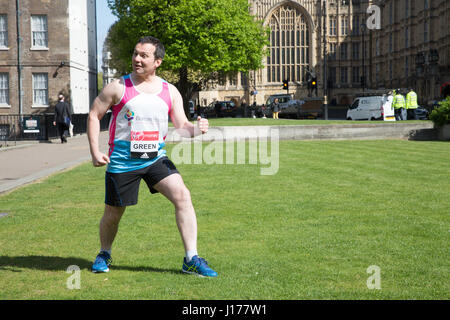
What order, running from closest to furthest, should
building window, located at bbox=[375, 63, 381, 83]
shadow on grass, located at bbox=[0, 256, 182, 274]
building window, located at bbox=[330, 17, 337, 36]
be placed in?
shadow on grass, located at bbox=[0, 256, 182, 274] → building window, located at bbox=[375, 63, 381, 83] → building window, located at bbox=[330, 17, 337, 36]

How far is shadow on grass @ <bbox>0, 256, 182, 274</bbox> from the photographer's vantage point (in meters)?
5.17

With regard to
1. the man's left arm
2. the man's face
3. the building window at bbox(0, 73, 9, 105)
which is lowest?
the man's left arm

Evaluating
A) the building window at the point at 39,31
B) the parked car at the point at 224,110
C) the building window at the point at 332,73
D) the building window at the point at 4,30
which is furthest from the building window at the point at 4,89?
the building window at the point at 332,73

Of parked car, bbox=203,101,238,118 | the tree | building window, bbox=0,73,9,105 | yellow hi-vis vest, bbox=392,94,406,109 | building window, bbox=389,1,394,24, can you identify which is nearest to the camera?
yellow hi-vis vest, bbox=392,94,406,109

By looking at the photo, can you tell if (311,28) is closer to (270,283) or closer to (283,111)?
(283,111)

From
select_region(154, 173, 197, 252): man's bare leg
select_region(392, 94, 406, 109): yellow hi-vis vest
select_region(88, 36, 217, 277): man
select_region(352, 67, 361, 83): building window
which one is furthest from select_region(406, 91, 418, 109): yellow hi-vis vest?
select_region(352, 67, 361, 83): building window

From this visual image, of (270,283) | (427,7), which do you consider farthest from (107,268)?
(427,7)

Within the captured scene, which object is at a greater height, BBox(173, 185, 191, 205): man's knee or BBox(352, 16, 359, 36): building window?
BBox(352, 16, 359, 36): building window

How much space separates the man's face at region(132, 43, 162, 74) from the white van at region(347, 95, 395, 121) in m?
28.0

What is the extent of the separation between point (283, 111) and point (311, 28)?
49.7 m

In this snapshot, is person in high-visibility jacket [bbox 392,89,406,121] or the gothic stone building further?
the gothic stone building

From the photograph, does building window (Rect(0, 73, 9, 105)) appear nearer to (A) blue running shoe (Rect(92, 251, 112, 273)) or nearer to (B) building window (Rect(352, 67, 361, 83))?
(A) blue running shoe (Rect(92, 251, 112, 273))

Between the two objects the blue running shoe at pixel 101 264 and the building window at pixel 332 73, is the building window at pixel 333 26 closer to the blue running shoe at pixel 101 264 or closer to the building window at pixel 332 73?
the building window at pixel 332 73

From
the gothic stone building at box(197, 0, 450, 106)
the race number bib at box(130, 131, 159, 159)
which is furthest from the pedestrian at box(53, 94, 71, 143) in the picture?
the gothic stone building at box(197, 0, 450, 106)
